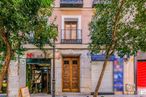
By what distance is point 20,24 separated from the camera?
49.4ft

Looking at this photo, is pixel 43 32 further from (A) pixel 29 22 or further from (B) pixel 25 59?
(B) pixel 25 59

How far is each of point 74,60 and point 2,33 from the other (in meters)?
19.7

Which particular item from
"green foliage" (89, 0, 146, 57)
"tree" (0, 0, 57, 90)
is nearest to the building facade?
"green foliage" (89, 0, 146, 57)

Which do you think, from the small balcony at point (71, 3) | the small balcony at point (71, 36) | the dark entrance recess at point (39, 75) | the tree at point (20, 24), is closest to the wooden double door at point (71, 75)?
the dark entrance recess at point (39, 75)

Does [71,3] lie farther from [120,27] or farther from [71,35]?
[120,27]

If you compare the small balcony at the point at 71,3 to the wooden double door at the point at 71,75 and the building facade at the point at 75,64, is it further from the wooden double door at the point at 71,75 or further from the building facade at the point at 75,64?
the wooden double door at the point at 71,75

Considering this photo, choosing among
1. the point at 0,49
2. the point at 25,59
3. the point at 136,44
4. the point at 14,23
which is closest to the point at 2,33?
the point at 14,23

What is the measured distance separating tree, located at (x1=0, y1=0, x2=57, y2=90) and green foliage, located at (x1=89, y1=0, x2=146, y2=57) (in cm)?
202

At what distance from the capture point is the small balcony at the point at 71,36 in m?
34.2

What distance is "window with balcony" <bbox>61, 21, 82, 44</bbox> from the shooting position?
34156 mm

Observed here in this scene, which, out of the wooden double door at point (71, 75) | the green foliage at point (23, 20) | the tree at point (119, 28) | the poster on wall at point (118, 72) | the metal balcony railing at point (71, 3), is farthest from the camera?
the wooden double door at point (71, 75)

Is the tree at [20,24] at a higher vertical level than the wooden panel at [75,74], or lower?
higher

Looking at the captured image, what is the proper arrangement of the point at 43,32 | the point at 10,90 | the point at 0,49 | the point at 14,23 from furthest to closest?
the point at 10,90
the point at 0,49
the point at 43,32
the point at 14,23

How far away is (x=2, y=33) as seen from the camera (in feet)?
50.9
